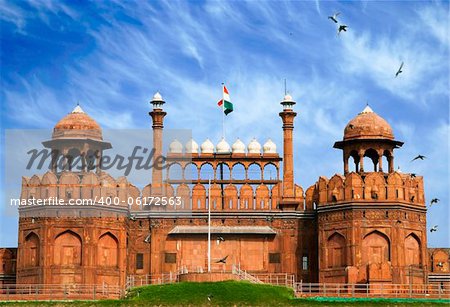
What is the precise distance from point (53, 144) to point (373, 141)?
2092 cm

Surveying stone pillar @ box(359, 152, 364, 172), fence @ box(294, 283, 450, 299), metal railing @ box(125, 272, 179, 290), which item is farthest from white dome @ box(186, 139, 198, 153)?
fence @ box(294, 283, 450, 299)

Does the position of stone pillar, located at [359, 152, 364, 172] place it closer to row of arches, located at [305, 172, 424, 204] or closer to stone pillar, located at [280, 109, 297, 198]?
row of arches, located at [305, 172, 424, 204]

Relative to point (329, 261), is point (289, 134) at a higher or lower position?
higher

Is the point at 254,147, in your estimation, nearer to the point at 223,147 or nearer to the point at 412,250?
the point at 223,147

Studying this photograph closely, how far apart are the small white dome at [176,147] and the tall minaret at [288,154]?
7.07 metres

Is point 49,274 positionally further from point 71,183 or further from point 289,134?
point 289,134

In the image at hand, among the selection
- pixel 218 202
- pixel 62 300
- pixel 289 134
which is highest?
pixel 289 134

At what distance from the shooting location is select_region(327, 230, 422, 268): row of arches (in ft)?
224

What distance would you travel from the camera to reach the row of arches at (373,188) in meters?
69.6

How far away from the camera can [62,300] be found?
63188mm

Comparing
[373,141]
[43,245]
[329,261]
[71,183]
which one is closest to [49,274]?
[43,245]

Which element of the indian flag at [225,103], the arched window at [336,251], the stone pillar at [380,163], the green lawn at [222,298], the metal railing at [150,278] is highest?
the indian flag at [225,103]

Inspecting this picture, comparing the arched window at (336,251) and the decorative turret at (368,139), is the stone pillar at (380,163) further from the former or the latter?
the arched window at (336,251)

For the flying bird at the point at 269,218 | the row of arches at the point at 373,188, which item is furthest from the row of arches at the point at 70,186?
the row of arches at the point at 373,188
